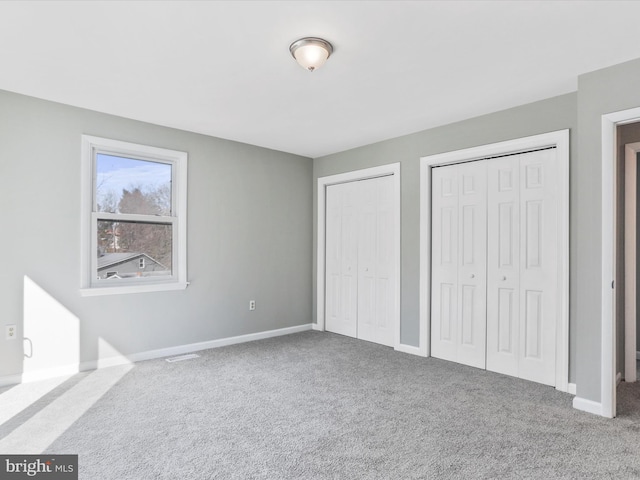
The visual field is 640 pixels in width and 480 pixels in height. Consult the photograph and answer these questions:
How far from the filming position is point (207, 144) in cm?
461

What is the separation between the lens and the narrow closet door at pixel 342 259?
5219 mm

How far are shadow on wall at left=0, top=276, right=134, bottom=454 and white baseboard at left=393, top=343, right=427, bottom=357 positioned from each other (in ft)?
9.32

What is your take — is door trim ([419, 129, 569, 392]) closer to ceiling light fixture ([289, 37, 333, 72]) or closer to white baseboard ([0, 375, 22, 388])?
ceiling light fixture ([289, 37, 333, 72])

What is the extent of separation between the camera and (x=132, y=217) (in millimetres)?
4082

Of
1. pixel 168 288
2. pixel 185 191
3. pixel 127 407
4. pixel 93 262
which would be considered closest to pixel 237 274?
pixel 168 288

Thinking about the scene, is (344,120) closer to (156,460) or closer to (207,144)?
(207,144)

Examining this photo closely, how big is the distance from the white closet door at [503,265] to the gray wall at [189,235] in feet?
8.61

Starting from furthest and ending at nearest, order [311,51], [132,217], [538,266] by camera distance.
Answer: [132,217] → [538,266] → [311,51]

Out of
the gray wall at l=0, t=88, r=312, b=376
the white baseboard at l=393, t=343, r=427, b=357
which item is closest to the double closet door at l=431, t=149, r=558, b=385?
the white baseboard at l=393, t=343, r=427, b=357

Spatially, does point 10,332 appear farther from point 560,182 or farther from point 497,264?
point 560,182

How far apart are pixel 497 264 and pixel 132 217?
12.1 ft

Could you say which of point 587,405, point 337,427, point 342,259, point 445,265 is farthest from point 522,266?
point 342,259

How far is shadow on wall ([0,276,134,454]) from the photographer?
2760 mm

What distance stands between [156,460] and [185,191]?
289cm
